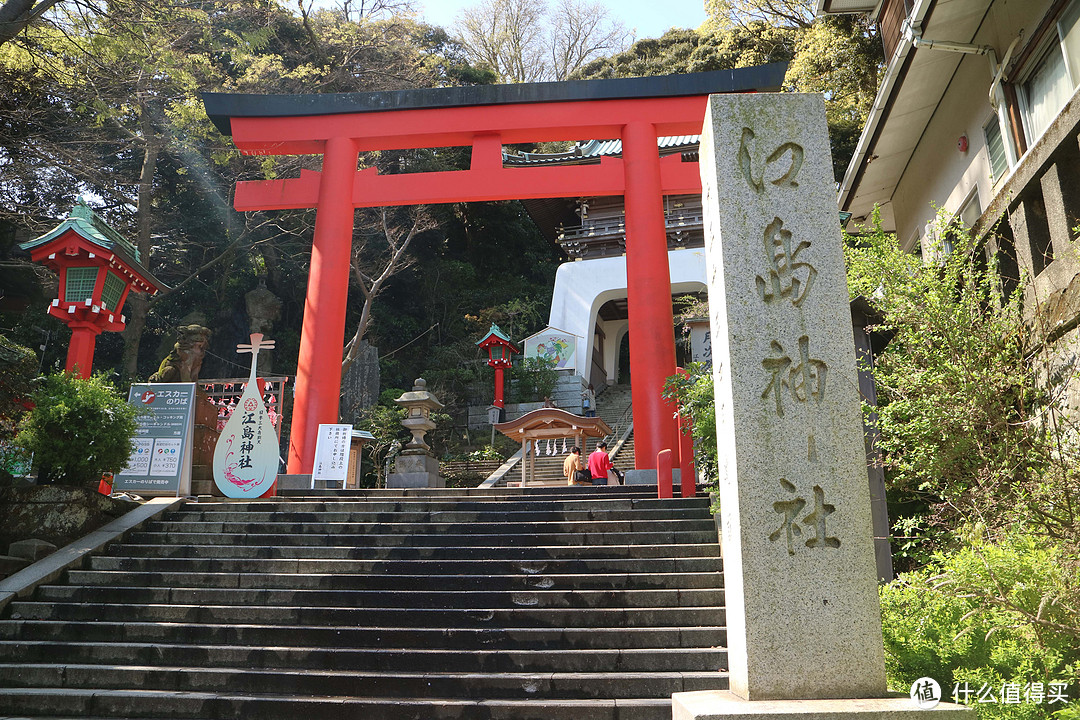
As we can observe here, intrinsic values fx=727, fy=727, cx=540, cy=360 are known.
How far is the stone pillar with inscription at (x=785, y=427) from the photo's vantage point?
2.96 m

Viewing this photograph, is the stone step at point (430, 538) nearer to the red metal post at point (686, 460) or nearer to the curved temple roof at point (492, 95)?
the red metal post at point (686, 460)

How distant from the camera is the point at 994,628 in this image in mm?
3609

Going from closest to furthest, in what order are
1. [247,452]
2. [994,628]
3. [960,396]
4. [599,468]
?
[994,628] → [960,396] → [247,452] → [599,468]

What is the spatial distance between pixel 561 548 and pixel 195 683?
9.80 feet

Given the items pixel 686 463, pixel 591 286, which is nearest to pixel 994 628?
pixel 686 463

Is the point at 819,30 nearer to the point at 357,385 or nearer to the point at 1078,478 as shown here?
the point at 1078,478

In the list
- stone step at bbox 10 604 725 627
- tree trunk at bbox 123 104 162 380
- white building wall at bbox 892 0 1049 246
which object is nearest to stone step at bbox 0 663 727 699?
stone step at bbox 10 604 725 627

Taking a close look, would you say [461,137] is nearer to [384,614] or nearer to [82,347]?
[82,347]

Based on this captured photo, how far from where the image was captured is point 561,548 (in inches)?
253

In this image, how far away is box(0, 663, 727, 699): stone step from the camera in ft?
15.1

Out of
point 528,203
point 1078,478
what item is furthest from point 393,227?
point 1078,478

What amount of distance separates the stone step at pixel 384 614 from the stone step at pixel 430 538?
113cm

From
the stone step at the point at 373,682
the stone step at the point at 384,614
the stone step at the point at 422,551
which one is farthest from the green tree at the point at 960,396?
the stone step at the point at 373,682

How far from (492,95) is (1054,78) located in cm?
735
